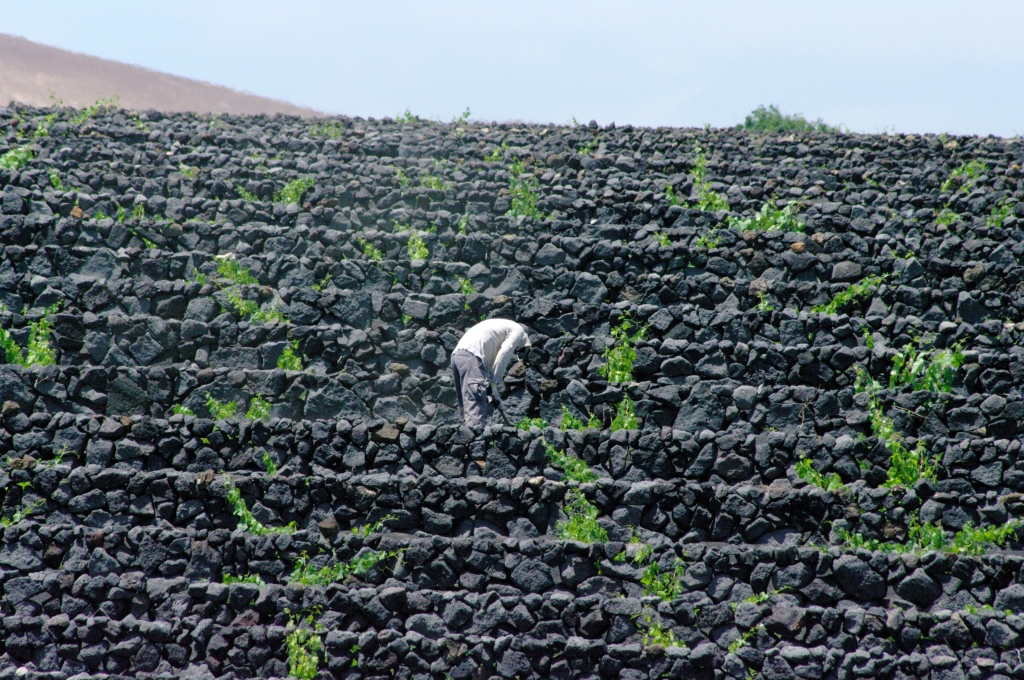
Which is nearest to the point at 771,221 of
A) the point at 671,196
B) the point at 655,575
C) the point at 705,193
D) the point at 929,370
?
the point at 705,193

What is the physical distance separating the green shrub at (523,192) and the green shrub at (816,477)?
15.1ft

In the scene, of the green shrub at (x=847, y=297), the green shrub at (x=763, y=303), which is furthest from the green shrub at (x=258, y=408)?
the green shrub at (x=847, y=297)

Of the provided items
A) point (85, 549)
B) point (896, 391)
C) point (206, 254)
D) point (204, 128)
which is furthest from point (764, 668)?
point (204, 128)

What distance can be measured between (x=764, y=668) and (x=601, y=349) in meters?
3.33

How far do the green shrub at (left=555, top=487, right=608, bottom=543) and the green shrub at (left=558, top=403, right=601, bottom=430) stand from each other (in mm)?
983

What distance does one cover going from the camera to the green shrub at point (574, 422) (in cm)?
772

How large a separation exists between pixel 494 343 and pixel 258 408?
92.3 inches

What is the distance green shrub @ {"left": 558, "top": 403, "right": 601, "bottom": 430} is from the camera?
7.72 meters

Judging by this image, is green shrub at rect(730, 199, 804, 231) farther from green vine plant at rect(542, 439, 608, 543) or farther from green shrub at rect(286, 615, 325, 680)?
green shrub at rect(286, 615, 325, 680)

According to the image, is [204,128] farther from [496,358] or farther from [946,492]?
[946,492]

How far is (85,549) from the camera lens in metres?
6.90

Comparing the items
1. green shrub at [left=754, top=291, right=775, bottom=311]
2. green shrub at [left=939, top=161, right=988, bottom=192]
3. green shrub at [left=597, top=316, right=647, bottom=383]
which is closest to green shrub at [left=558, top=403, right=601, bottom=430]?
green shrub at [left=597, top=316, right=647, bottom=383]

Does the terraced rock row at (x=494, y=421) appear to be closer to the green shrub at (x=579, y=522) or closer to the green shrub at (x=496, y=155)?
the green shrub at (x=579, y=522)

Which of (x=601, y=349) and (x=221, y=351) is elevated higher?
(x=601, y=349)
